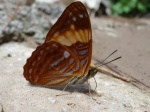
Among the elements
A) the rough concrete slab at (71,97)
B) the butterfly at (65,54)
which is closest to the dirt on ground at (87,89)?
the rough concrete slab at (71,97)

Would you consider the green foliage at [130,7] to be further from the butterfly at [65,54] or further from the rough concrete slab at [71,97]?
the butterfly at [65,54]

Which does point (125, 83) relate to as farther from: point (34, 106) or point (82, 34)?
point (34, 106)

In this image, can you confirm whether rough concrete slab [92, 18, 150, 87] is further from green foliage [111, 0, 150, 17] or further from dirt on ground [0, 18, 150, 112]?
green foliage [111, 0, 150, 17]

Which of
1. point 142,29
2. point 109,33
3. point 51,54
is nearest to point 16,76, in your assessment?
point 51,54

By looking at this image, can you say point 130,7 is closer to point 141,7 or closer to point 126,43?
point 141,7

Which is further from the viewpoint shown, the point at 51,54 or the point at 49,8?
the point at 49,8

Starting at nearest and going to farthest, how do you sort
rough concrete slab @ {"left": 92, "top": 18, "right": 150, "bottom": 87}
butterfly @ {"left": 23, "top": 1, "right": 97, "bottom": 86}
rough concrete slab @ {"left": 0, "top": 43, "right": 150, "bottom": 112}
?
1. rough concrete slab @ {"left": 0, "top": 43, "right": 150, "bottom": 112}
2. butterfly @ {"left": 23, "top": 1, "right": 97, "bottom": 86}
3. rough concrete slab @ {"left": 92, "top": 18, "right": 150, "bottom": 87}

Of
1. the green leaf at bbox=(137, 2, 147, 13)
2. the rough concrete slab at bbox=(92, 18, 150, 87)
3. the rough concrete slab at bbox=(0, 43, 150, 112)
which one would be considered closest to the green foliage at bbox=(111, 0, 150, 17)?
the green leaf at bbox=(137, 2, 147, 13)

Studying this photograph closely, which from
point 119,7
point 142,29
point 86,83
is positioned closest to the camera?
point 86,83
